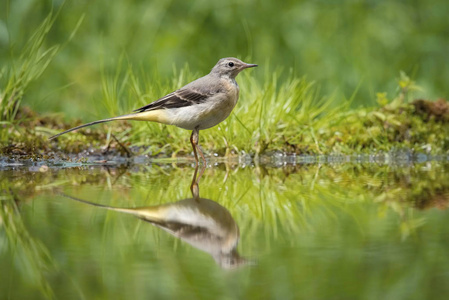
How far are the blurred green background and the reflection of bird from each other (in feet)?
22.6

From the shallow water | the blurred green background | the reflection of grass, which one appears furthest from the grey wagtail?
the blurred green background

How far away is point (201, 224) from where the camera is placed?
12.4 feet

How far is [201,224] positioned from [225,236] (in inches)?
12.7

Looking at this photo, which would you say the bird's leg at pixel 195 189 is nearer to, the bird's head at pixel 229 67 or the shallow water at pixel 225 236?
the shallow water at pixel 225 236

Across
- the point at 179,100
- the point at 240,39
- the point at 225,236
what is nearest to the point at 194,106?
the point at 179,100

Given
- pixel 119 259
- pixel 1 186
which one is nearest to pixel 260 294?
pixel 119 259

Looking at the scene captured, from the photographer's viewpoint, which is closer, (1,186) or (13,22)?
(1,186)

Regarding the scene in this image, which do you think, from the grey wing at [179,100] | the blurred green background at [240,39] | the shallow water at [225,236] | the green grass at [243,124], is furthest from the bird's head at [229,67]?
the blurred green background at [240,39]

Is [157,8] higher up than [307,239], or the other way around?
[157,8]

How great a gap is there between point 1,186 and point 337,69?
702 centimetres

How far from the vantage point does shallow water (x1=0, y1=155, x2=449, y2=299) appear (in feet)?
8.15

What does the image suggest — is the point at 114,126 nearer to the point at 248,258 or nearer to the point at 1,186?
the point at 1,186

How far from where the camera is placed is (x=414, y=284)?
97.3 inches

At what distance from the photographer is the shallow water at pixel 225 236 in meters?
2.48
